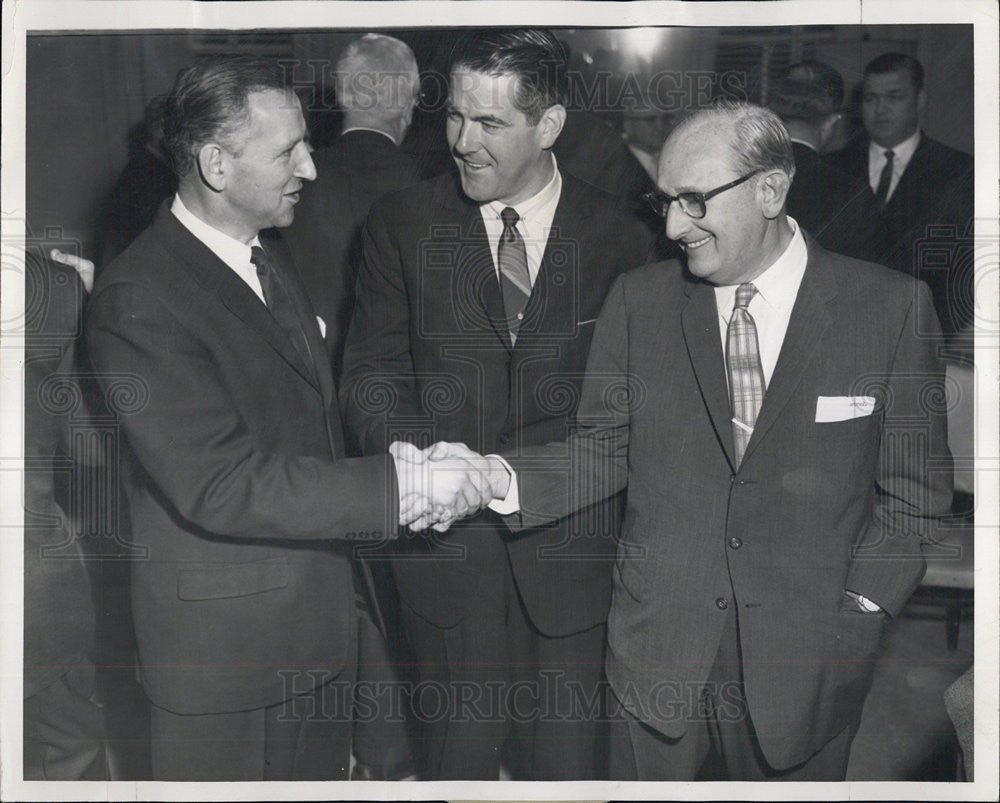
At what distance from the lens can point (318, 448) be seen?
93.3 inches

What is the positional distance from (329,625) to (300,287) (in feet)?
2.66

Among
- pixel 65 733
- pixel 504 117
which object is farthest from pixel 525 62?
pixel 65 733

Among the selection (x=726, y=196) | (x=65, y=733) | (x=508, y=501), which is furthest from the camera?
(x=65, y=733)

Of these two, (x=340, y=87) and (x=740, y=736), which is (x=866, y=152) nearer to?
(x=340, y=87)

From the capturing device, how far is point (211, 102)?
7.80 ft

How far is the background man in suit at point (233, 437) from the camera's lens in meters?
2.32

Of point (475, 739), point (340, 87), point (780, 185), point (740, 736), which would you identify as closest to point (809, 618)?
point (740, 736)

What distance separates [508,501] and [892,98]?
52.9 inches

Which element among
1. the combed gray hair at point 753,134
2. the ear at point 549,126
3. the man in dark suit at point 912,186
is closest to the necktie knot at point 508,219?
the ear at point 549,126

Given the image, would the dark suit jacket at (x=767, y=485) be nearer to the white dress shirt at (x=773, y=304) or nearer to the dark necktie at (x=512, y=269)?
the white dress shirt at (x=773, y=304)

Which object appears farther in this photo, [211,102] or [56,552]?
[56,552]

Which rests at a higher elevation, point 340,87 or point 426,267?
point 340,87

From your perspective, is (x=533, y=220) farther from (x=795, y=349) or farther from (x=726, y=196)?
(x=795, y=349)

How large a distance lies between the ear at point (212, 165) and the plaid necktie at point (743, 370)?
1.23 meters
